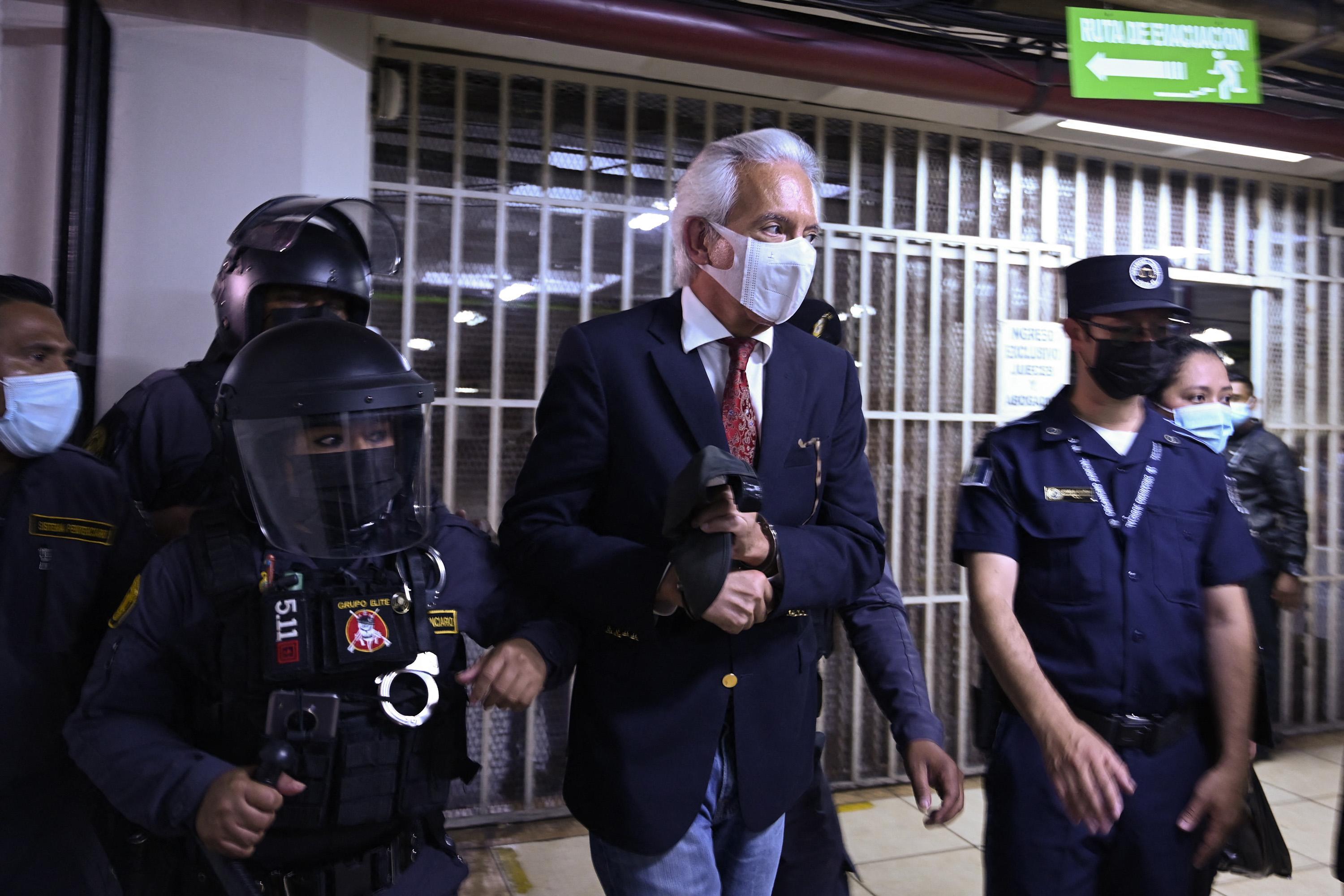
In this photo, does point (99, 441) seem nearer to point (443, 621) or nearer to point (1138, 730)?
point (443, 621)

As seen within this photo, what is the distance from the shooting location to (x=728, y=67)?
10.4ft

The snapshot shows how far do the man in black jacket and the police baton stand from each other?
399 cm

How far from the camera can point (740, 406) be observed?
154 centimetres

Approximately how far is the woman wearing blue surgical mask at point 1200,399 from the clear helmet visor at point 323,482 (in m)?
2.59

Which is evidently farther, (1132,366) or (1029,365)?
(1029,365)

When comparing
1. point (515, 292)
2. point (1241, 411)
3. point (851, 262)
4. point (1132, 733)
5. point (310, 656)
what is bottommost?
point (1132, 733)

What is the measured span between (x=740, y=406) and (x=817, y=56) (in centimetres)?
211

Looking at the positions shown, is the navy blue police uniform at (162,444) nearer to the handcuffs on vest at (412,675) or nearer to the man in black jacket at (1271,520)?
the handcuffs on vest at (412,675)

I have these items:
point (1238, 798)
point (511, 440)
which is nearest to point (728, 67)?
point (511, 440)

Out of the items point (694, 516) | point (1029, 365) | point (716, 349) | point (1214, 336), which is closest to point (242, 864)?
point (694, 516)

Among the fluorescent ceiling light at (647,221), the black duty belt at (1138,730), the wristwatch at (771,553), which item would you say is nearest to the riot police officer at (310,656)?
the wristwatch at (771,553)

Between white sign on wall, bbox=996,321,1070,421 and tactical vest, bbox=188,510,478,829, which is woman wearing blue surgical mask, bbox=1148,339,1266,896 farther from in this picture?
tactical vest, bbox=188,510,478,829

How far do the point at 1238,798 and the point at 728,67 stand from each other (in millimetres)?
2617

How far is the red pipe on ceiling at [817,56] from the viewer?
282 cm
